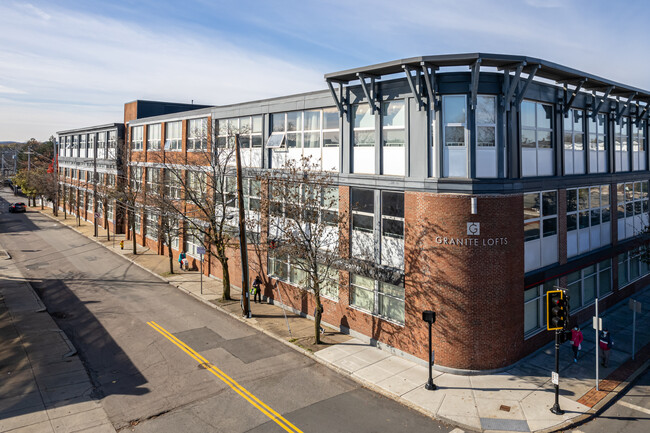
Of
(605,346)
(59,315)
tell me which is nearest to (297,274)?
(59,315)

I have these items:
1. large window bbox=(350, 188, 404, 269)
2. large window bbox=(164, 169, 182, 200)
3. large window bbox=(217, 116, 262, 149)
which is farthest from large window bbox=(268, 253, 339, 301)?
large window bbox=(164, 169, 182, 200)

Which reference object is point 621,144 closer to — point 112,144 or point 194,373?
point 194,373

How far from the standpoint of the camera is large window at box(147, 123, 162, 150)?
3683 centimetres

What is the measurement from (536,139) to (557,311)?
8092mm

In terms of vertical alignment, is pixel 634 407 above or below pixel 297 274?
below

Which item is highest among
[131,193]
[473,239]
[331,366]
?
[131,193]

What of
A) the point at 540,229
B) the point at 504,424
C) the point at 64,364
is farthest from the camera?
the point at 540,229

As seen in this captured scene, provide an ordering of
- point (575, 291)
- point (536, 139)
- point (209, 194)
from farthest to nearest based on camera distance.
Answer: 1. point (209, 194)
2. point (575, 291)
3. point (536, 139)

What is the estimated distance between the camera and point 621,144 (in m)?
24.6

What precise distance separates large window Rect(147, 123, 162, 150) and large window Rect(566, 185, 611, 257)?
30604 mm

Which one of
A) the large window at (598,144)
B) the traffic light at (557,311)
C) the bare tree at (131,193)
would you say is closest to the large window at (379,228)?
the traffic light at (557,311)

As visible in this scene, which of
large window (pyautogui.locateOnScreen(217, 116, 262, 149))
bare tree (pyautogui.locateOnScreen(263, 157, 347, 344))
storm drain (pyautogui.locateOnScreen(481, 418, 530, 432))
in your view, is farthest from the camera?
large window (pyautogui.locateOnScreen(217, 116, 262, 149))

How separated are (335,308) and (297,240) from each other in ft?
13.7

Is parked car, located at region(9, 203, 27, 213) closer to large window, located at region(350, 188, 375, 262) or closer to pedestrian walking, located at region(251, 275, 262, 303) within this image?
pedestrian walking, located at region(251, 275, 262, 303)
